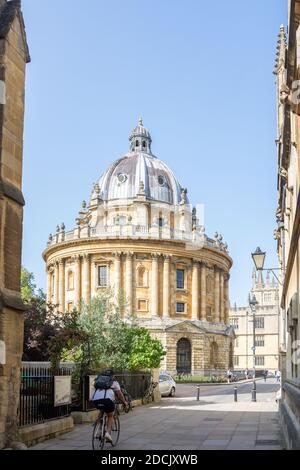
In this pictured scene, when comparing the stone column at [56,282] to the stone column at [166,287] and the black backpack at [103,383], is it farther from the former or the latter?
the black backpack at [103,383]

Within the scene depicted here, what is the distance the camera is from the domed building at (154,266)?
214 ft

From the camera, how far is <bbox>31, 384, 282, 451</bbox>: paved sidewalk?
1327 centimetres

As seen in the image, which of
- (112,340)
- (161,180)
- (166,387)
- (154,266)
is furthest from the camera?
(161,180)

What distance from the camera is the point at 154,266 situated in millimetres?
65438

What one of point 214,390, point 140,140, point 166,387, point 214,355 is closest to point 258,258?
point 166,387

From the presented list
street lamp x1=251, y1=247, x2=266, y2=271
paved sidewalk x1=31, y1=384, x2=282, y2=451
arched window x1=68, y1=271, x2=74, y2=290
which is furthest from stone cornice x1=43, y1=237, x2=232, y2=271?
street lamp x1=251, y1=247, x2=266, y2=271

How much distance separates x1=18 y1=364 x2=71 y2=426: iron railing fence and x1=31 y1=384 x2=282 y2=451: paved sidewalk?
564 millimetres

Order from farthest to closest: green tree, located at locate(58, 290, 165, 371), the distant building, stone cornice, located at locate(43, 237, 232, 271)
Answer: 1. the distant building
2. stone cornice, located at locate(43, 237, 232, 271)
3. green tree, located at locate(58, 290, 165, 371)

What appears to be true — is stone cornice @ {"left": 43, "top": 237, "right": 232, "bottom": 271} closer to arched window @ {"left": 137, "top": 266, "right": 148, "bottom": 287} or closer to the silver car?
arched window @ {"left": 137, "top": 266, "right": 148, "bottom": 287}

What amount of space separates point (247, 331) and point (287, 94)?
110 m

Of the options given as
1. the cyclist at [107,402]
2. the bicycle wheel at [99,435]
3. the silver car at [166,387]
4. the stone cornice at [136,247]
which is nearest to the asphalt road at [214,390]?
the silver car at [166,387]

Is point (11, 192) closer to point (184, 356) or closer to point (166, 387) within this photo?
point (166, 387)

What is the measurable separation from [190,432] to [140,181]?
57.5 metres
